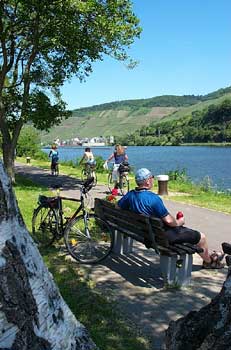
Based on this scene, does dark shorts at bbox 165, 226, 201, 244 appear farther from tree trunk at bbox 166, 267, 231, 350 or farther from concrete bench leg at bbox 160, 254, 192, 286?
tree trunk at bbox 166, 267, 231, 350

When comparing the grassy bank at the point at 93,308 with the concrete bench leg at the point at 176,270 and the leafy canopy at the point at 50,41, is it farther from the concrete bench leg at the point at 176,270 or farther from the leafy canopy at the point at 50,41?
→ the leafy canopy at the point at 50,41

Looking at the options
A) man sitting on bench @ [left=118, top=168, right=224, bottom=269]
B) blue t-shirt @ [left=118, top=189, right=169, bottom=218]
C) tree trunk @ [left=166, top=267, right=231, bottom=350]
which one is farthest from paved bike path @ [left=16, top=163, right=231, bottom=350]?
tree trunk @ [left=166, top=267, right=231, bottom=350]

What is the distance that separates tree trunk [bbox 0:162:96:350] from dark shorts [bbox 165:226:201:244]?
4043 millimetres

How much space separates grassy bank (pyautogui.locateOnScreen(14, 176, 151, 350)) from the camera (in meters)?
4.37

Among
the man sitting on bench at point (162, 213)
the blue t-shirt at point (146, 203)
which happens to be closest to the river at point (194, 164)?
the man sitting on bench at point (162, 213)

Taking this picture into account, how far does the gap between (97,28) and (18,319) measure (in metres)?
14.7

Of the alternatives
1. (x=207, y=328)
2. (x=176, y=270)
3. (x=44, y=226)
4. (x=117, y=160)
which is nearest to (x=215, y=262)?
(x=176, y=270)

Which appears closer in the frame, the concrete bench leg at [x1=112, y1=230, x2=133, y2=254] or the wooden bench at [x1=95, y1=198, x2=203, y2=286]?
the wooden bench at [x1=95, y1=198, x2=203, y2=286]

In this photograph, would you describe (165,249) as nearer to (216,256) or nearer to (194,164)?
(216,256)

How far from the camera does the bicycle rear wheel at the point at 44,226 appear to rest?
7996 mm

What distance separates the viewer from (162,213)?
250 inches

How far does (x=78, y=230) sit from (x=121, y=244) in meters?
0.74

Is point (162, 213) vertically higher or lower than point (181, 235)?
higher

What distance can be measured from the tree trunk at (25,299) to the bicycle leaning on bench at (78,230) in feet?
16.7
